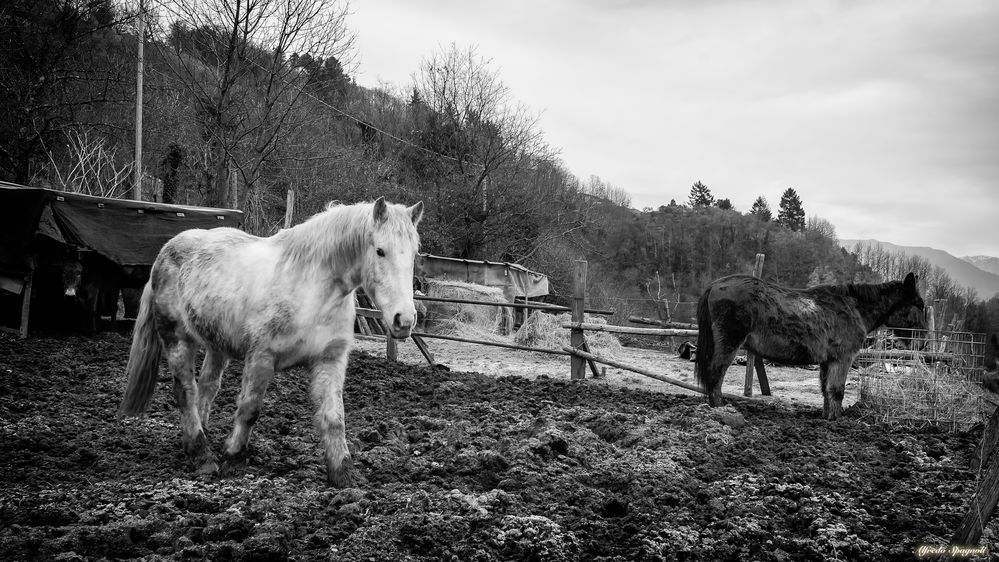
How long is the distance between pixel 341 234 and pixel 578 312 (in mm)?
5026

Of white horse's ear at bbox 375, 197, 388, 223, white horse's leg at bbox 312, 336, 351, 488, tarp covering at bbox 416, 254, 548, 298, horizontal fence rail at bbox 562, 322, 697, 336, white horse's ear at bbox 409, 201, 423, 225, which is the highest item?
Answer: tarp covering at bbox 416, 254, 548, 298

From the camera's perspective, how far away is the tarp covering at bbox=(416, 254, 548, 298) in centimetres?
1609

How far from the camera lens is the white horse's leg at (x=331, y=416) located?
3.15 metres

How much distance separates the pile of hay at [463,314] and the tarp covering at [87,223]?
19.1 ft

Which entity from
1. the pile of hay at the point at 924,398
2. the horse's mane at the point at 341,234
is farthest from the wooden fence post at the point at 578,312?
the horse's mane at the point at 341,234

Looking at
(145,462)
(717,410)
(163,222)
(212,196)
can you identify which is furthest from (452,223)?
(145,462)

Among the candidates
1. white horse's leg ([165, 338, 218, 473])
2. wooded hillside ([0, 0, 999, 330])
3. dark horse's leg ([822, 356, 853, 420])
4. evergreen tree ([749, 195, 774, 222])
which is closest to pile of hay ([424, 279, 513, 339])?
wooded hillside ([0, 0, 999, 330])

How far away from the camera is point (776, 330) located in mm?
5867

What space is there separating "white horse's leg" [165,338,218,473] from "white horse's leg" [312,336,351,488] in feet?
2.22

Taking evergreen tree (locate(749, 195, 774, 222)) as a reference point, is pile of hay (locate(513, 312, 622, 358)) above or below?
below

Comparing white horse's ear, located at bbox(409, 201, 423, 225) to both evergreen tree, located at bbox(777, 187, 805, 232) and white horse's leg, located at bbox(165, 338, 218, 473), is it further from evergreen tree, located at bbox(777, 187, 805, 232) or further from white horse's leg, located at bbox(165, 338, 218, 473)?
evergreen tree, located at bbox(777, 187, 805, 232)

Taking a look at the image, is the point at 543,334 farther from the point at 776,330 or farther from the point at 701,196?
the point at 701,196

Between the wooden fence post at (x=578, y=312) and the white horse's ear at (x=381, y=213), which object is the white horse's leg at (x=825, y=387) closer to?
the wooden fence post at (x=578, y=312)

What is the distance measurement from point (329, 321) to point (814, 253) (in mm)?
43074
